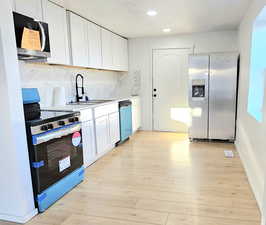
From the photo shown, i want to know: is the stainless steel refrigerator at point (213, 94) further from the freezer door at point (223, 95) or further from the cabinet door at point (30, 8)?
the cabinet door at point (30, 8)

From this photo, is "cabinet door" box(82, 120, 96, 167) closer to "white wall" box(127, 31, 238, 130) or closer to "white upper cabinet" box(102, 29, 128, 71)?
"white upper cabinet" box(102, 29, 128, 71)

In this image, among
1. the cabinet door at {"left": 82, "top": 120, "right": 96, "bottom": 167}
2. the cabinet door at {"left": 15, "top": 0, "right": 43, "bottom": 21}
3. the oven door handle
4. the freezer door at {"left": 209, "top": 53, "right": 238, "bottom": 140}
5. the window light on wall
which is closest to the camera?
the oven door handle

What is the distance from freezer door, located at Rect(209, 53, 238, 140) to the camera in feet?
14.0

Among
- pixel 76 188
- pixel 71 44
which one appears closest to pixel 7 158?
pixel 76 188

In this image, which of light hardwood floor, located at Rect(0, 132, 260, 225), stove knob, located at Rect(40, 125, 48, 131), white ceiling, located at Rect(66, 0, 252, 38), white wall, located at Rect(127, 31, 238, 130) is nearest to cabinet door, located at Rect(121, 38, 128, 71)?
white wall, located at Rect(127, 31, 238, 130)

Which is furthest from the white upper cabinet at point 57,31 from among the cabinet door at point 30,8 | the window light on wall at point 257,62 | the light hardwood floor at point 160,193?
the window light on wall at point 257,62

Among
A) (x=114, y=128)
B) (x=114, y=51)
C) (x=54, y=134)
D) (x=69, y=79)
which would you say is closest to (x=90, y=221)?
(x=54, y=134)

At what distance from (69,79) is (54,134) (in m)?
1.76

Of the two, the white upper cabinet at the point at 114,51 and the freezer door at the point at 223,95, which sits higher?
the white upper cabinet at the point at 114,51

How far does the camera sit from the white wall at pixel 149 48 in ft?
16.3

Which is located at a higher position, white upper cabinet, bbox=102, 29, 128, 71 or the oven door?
white upper cabinet, bbox=102, 29, 128, 71

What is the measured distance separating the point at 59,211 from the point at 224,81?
3645 millimetres

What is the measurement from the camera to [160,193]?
257 cm

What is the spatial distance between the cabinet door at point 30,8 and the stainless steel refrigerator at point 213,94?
2866mm
